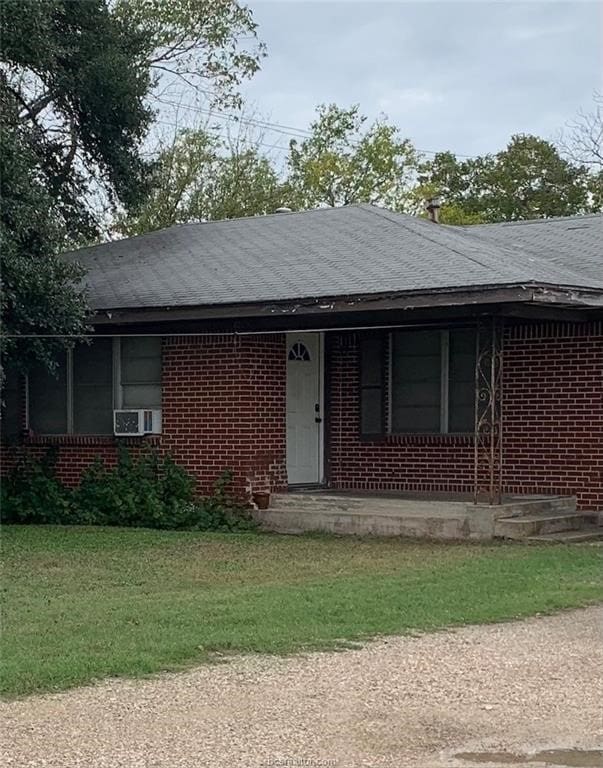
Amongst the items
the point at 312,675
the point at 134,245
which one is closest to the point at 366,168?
the point at 134,245

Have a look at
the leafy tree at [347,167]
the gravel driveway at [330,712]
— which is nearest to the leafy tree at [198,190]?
the leafy tree at [347,167]

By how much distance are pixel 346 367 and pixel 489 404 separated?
3.46 metres

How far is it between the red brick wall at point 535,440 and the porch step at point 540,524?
522 millimetres

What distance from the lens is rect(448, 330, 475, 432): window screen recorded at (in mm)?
16047

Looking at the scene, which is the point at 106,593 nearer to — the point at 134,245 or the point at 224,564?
the point at 224,564

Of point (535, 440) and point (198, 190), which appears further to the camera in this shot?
point (198, 190)

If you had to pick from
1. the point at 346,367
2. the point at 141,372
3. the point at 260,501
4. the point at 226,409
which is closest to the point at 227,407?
the point at 226,409

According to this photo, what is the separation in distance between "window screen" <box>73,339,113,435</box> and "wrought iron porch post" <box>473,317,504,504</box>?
5146 mm

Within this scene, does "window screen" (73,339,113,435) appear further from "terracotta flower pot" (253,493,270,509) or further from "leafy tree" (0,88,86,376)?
"terracotta flower pot" (253,493,270,509)

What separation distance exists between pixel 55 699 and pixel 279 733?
1.34 metres

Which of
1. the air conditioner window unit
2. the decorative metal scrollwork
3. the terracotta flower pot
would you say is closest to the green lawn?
the terracotta flower pot

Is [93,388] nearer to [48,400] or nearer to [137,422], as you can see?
[48,400]

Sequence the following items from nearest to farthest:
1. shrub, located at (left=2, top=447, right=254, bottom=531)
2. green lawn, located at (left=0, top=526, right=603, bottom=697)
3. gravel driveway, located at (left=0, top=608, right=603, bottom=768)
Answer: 1. gravel driveway, located at (left=0, top=608, right=603, bottom=768)
2. green lawn, located at (left=0, top=526, right=603, bottom=697)
3. shrub, located at (left=2, top=447, right=254, bottom=531)

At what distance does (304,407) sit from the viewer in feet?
56.0
